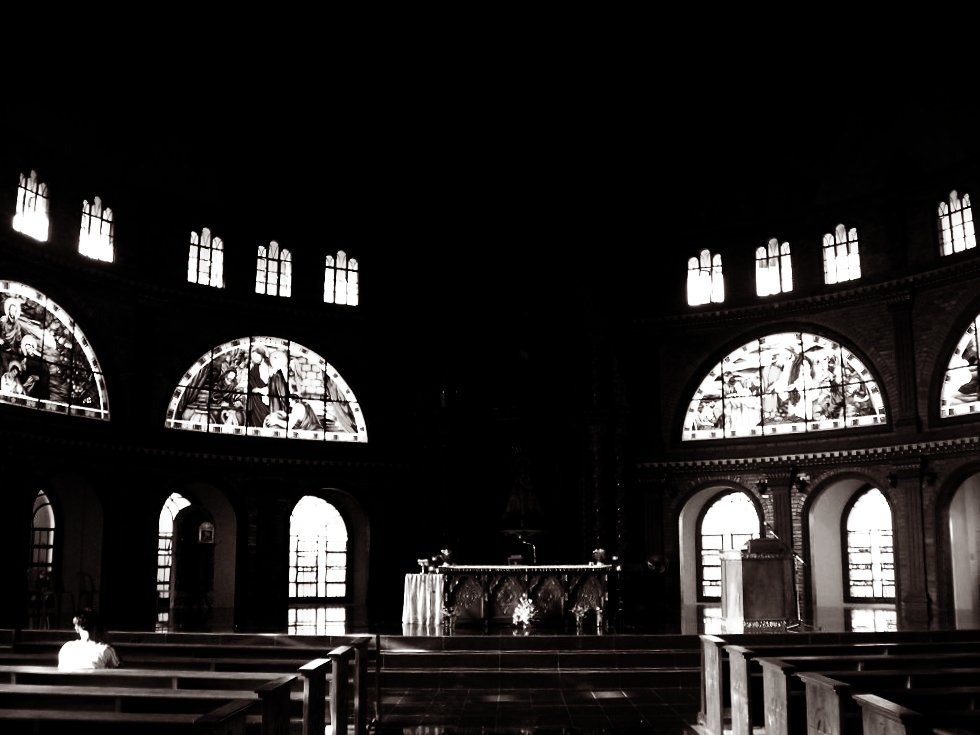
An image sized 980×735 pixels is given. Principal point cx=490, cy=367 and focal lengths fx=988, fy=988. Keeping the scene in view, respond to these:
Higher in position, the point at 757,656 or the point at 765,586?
the point at 765,586

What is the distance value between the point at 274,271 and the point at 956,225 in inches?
723

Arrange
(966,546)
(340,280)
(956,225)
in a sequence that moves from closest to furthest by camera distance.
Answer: (956,225) → (966,546) → (340,280)

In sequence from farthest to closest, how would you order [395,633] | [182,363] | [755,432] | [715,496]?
[715,496], [755,432], [182,363], [395,633]

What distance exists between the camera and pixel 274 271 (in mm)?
28594

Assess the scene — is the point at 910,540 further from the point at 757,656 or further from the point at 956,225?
the point at 757,656

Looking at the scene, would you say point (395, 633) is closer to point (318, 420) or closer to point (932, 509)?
point (318, 420)

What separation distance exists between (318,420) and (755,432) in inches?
491

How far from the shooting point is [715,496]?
98.0ft

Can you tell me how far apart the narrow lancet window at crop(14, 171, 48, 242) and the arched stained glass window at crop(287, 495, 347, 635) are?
1125cm

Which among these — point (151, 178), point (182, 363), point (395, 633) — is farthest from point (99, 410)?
point (395, 633)

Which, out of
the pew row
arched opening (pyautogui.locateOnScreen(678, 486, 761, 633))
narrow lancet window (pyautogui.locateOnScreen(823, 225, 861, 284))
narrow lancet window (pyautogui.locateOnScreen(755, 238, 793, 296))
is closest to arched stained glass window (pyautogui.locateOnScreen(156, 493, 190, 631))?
arched opening (pyautogui.locateOnScreen(678, 486, 761, 633))

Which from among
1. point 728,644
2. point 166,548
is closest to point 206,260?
point 166,548

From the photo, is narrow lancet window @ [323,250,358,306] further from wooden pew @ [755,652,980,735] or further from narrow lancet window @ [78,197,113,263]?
wooden pew @ [755,652,980,735]

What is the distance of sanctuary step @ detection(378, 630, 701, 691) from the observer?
15.0 meters
